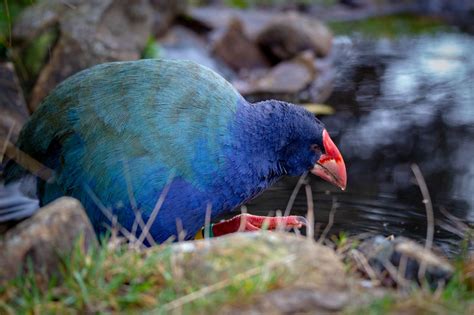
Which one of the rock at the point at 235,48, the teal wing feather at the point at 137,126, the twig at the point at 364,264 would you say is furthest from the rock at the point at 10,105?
the rock at the point at 235,48

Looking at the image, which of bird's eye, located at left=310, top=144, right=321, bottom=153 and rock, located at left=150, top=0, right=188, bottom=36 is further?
rock, located at left=150, top=0, right=188, bottom=36

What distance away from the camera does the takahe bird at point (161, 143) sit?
143 inches

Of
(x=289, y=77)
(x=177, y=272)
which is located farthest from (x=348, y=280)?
(x=289, y=77)

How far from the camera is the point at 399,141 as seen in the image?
6.55 meters

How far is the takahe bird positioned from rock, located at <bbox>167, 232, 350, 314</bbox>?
834mm

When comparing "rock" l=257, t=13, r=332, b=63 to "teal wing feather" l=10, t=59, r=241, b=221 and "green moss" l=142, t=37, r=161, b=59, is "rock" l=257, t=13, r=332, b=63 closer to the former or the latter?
"green moss" l=142, t=37, r=161, b=59

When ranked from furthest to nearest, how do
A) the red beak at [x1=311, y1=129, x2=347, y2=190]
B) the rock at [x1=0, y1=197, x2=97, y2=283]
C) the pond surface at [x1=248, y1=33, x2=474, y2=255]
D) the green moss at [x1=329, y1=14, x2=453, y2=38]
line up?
1. the green moss at [x1=329, y1=14, x2=453, y2=38]
2. the pond surface at [x1=248, y1=33, x2=474, y2=255]
3. the red beak at [x1=311, y1=129, x2=347, y2=190]
4. the rock at [x1=0, y1=197, x2=97, y2=283]

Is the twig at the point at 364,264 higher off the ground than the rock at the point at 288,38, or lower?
lower

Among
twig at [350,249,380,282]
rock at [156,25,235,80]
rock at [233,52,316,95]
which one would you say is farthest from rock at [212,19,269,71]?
twig at [350,249,380,282]

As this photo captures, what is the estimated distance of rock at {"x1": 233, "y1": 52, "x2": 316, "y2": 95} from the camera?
27.9ft

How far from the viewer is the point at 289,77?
8844 millimetres

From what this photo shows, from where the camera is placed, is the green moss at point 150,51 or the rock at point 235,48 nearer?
the green moss at point 150,51

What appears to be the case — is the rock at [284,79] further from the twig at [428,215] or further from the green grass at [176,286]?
the green grass at [176,286]

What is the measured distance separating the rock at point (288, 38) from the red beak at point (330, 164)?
556 cm
